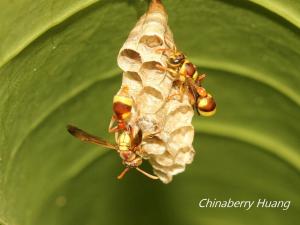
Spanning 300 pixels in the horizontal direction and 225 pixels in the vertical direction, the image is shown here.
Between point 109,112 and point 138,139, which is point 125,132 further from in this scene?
point 109,112

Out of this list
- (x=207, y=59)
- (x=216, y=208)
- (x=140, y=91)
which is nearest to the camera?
(x=140, y=91)

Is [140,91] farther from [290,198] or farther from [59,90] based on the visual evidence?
[290,198]

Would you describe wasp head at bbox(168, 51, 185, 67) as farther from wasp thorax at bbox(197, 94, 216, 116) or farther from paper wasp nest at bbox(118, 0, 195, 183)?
wasp thorax at bbox(197, 94, 216, 116)

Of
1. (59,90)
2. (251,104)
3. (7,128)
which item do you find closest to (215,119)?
(251,104)

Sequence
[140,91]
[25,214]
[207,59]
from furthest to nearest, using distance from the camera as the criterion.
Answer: [207,59] < [25,214] < [140,91]

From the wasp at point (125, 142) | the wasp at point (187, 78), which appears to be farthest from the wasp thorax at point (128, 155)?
the wasp at point (187, 78)

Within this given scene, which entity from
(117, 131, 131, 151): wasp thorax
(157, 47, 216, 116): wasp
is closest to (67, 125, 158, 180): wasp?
(117, 131, 131, 151): wasp thorax

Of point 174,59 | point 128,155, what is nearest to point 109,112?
point 128,155
